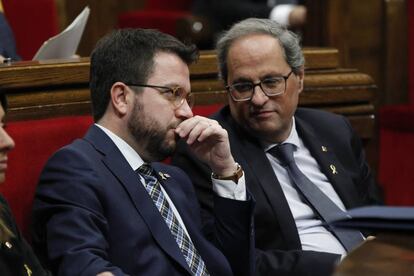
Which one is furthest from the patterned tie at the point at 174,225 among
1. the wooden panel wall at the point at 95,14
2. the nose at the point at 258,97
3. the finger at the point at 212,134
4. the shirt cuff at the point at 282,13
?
the wooden panel wall at the point at 95,14

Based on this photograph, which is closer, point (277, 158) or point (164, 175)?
point (164, 175)

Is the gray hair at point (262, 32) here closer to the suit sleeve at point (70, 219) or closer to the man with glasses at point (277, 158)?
the man with glasses at point (277, 158)

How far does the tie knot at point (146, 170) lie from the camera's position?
1529mm

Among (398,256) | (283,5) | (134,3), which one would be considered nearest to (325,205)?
(398,256)

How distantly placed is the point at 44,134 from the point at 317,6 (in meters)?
1.21

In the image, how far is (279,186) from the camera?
178 cm

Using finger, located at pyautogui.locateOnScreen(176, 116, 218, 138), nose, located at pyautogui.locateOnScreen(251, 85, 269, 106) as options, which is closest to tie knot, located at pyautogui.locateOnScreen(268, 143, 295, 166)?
nose, located at pyautogui.locateOnScreen(251, 85, 269, 106)

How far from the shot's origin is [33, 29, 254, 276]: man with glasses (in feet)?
4.60

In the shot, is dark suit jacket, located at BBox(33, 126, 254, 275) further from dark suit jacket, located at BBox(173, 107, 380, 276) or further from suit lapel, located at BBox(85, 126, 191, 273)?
dark suit jacket, located at BBox(173, 107, 380, 276)

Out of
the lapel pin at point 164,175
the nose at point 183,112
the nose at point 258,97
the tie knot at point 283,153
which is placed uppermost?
the nose at point 183,112

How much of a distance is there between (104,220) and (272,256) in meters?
0.40

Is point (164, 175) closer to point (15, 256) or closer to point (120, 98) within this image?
point (120, 98)

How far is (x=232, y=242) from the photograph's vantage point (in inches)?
62.0

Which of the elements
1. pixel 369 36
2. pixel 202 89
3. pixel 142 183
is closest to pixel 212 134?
pixel 142 183
